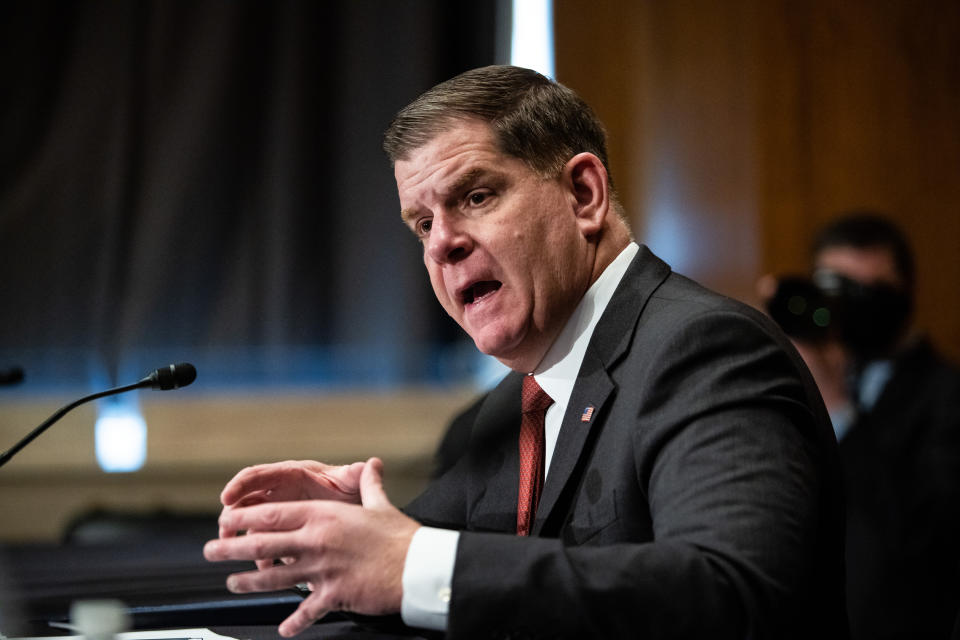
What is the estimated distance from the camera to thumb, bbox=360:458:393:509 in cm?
111

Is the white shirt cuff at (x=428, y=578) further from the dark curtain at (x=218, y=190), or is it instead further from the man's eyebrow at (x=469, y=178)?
the dark curtain at (x=218, y=190)

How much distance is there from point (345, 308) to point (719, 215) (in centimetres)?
147

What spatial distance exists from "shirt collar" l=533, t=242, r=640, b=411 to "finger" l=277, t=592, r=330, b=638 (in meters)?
0.58

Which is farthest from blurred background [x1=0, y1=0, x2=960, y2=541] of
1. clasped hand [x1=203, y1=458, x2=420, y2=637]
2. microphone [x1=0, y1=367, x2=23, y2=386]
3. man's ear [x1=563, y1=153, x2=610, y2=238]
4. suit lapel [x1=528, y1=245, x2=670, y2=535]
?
clasped hand [x1=203, y1=458, x2=420, y2=637]

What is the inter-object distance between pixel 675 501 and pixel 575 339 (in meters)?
0.46

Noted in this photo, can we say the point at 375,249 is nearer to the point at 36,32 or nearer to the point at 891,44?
the point at 36,32

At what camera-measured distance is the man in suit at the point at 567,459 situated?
105 cm

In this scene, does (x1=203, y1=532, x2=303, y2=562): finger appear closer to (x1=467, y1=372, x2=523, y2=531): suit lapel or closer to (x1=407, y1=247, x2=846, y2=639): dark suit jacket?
(x1=407, y1=247, x2=846, y2=639): dark suit jacket

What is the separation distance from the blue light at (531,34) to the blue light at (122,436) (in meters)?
1.96

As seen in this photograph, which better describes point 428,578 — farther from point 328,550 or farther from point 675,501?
point 675,501

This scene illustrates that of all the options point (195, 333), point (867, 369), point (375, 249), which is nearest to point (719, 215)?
point (867, 369)

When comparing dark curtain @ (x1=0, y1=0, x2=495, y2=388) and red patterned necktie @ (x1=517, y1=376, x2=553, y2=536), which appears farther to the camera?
dark curtain @ (x1=0, y1=0, x2=495, y2=388)

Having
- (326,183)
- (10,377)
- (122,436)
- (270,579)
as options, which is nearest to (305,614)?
(270,579)

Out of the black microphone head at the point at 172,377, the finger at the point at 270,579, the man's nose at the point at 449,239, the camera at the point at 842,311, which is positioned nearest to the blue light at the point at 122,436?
the camera at the point at 842,311
